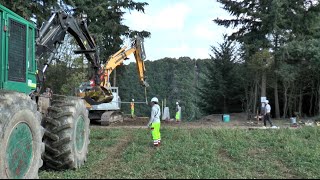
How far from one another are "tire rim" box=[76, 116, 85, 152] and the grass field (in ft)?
1.61

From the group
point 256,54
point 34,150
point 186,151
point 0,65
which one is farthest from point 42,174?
point 256,54

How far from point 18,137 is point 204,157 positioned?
5646mm

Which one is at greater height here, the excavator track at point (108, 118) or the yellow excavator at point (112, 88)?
the yellow excavator at point (112, 88)

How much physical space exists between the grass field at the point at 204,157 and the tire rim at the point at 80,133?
0.49 meters

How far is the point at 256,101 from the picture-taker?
1495 inches

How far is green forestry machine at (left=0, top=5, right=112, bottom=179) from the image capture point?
686 centimetres

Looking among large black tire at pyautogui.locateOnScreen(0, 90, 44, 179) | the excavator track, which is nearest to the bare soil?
the excavator track

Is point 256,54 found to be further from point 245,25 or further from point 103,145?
point 103,145

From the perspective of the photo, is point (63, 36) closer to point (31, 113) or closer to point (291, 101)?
point (31, 113)

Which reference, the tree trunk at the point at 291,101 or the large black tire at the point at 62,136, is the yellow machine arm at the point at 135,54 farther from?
the large black tire at the point at 62,136

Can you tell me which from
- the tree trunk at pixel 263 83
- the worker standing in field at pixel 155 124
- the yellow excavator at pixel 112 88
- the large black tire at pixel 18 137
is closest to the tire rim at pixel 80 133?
the large black tire at pixel 18 137

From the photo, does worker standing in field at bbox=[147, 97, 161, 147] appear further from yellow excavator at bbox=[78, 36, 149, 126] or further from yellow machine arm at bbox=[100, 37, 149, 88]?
yellow machine arm at bbox=[100, 37, 149, 88]

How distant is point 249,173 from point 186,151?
3.52 m

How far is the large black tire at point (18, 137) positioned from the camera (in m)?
6.59
